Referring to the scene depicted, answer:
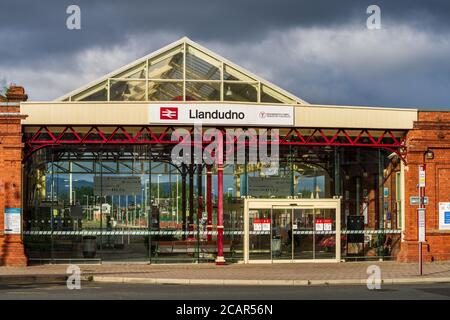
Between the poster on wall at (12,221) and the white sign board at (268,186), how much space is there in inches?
336

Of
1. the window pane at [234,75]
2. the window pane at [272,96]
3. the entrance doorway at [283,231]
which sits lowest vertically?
the entrance doorway at [283,231]

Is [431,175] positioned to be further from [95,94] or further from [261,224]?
[95,94]

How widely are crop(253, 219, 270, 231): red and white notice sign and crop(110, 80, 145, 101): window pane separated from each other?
20.5 feet

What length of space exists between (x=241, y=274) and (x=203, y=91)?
7.62 meters

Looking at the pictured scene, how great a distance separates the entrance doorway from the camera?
1182 inches

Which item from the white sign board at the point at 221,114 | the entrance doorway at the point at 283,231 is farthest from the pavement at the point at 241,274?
the white sign board at the point at 221,114

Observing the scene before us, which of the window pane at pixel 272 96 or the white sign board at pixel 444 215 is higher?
the window pane at pixel 272 96

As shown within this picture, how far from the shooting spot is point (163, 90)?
2948 cm

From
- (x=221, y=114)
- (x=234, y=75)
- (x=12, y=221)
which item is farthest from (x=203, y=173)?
(x=12, y=221)

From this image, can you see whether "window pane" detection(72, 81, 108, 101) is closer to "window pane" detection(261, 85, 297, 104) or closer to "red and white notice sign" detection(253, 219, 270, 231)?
"window pane" detection(261, 85, 297, 104)

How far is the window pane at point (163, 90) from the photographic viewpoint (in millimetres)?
29453

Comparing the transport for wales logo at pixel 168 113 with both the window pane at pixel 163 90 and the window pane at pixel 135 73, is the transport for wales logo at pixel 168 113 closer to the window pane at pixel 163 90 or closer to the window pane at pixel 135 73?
the window pane at pixel 163 90
